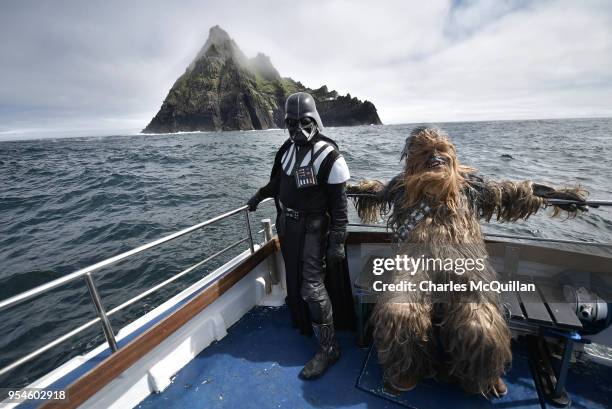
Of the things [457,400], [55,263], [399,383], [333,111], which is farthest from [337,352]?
[333,111]

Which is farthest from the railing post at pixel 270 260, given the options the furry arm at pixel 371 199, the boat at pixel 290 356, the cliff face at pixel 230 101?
the cliff face at pixel 230 101

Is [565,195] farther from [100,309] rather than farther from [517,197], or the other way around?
[100,309]

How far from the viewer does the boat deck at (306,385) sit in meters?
2.31

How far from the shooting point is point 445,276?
2125mm

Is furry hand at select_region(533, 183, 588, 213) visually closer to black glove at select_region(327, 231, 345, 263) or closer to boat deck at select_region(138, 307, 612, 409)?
boat deck at select_region(138, 307, 612, 409)

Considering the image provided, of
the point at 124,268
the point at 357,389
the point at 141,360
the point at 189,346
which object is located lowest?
the point at 124,268

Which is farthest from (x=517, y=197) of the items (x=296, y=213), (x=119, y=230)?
(x=119, y=230)

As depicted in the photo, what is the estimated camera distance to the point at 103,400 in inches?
87.4

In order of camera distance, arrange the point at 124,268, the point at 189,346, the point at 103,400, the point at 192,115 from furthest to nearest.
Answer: the point at 192,115 → the point at 124,268 → the point at 189,346 → the point at 103,400

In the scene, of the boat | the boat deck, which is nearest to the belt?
the boat

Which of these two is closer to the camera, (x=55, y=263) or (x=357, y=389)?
(x=357, y=389)

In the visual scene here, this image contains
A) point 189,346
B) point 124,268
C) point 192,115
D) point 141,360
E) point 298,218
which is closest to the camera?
point 141,360

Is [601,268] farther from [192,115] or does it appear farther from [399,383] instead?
[192,115]

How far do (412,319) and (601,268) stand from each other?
1981 millimetres
